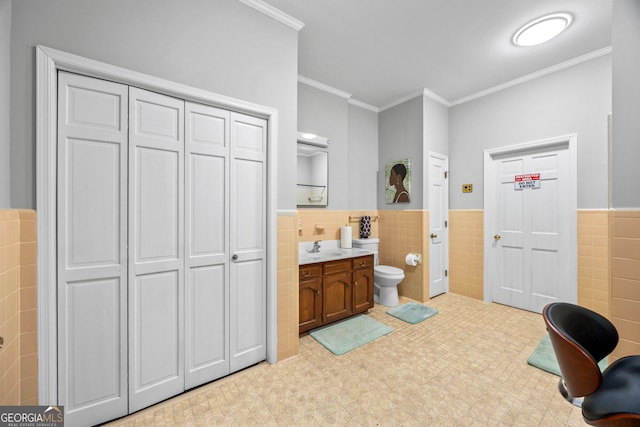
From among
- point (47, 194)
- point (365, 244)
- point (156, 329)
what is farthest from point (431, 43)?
point (156, 329)

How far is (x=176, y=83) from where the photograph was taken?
1.63m

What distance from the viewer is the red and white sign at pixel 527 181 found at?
3.01m

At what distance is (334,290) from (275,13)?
2.63 m

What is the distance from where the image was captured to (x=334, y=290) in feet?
8.86

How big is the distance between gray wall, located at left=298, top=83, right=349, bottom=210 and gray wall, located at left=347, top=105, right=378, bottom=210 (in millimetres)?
161

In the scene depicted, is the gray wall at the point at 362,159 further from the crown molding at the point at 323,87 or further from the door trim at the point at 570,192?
the door trim at the point at 570,192

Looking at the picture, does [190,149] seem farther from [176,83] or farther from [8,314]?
[8,314]

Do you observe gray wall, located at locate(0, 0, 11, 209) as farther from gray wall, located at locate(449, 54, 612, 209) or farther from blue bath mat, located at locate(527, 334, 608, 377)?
gray wall, located at locate(449, 54, 612, 209)

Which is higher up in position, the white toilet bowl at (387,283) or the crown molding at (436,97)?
the crown molding at (436,97)

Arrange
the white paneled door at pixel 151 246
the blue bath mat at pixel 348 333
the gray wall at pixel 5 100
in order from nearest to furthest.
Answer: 1. the gray wall at pixel 5 100
2. the white paneled door at pixel 151 246
3. the blue bath mat at pixel 348 333

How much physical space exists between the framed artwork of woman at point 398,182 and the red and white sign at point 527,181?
4.30 feet

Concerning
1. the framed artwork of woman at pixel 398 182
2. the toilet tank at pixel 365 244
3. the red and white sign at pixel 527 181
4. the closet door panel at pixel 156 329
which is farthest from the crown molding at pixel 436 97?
the closet door panel at pixel 156 329

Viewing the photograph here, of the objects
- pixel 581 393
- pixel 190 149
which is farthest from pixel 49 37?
pixel 581 393

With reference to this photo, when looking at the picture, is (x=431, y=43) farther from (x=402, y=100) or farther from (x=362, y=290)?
(x=362, y=290)
